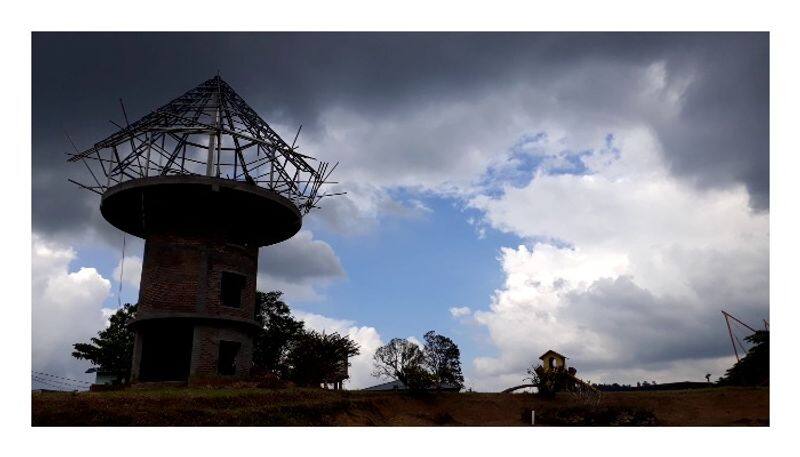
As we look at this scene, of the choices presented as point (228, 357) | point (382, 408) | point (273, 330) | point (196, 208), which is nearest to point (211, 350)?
point (228, 357)

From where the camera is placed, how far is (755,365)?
87.5 feet

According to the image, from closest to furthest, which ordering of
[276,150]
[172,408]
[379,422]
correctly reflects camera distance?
[172,408], [379,422], [276,150]

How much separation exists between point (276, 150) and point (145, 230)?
7.37 meters

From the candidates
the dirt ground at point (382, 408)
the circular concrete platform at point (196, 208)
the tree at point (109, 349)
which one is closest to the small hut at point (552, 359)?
the dirt ground at point (382, 408)

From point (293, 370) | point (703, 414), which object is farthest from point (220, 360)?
point (703, 414)

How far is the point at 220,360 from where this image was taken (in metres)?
29.2

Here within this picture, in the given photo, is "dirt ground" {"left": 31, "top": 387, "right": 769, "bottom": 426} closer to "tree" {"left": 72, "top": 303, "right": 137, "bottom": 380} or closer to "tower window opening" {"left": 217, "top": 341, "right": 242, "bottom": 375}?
"tower window opening" {"left": 217, "top": 341, "right": 242, "bottom": 375}

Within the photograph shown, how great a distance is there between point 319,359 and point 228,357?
458 centimetres

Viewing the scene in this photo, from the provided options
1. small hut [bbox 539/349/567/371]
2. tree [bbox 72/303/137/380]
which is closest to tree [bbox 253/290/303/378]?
tree [bbox 72/303/137/380]

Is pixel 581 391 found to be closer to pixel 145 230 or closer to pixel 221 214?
pixel 221 214

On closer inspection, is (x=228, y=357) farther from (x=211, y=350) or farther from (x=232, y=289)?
(x=232, y=289)

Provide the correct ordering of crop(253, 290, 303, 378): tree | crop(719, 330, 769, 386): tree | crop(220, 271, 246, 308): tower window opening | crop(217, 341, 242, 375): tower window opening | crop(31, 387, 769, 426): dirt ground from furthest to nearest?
crop(253, 290, 303, 378): tree < crop(220, 271, 246, 308): tower window opening < crop(217, 341, 242, 375): tower window opening < crop(719, 330, 769, 386): tree < crop(31, 387, 769, 426): dirt ground

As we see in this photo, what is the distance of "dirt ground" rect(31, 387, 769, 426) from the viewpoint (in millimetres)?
16750

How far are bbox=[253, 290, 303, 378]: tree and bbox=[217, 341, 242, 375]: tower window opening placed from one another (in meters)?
15.6
